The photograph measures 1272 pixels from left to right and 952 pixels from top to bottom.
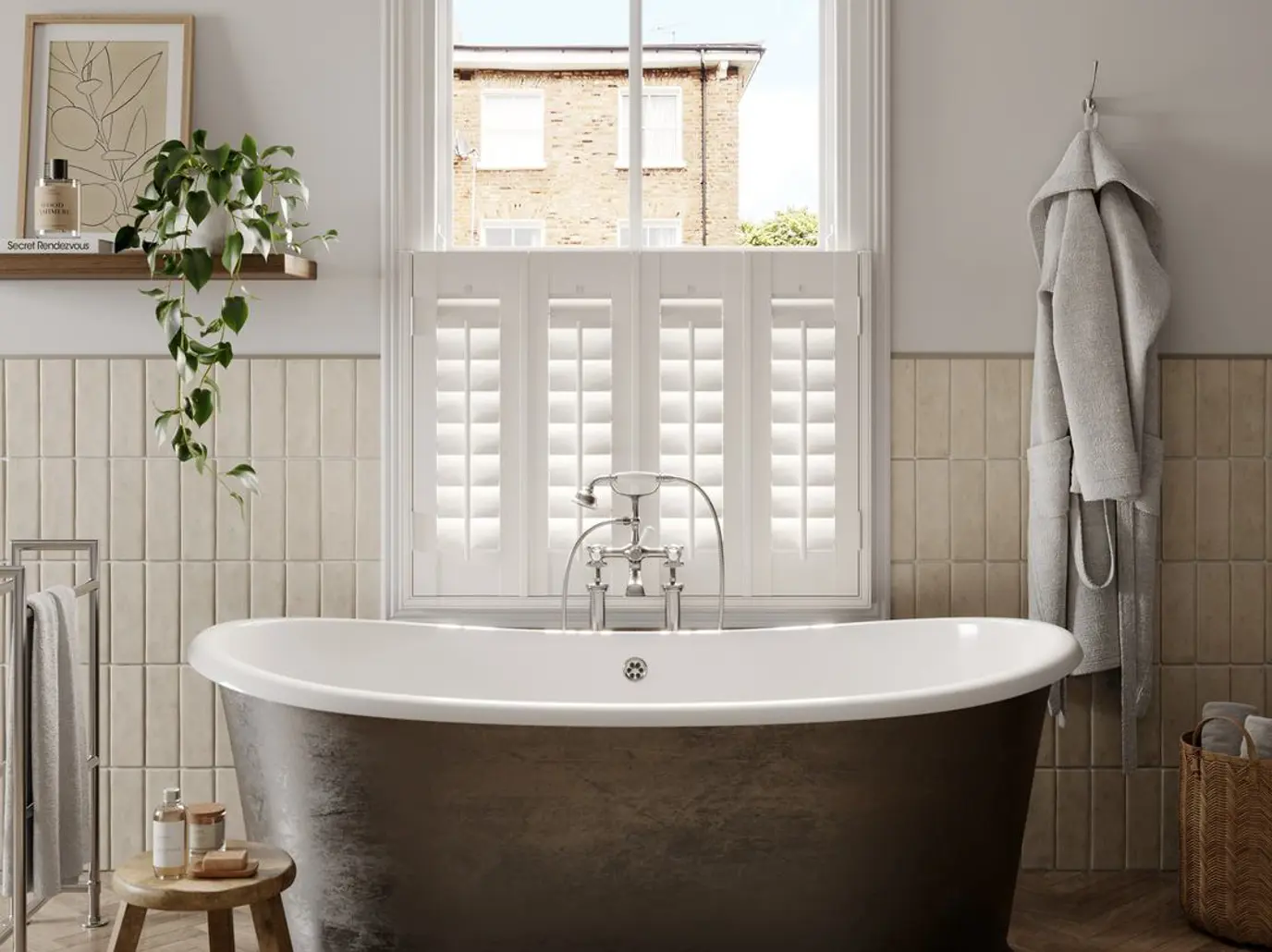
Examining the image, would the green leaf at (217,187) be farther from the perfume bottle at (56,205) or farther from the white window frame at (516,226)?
the white window frame at (516,226)

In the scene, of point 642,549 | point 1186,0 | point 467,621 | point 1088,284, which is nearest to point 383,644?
point 467,621

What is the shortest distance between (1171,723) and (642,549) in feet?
4.61

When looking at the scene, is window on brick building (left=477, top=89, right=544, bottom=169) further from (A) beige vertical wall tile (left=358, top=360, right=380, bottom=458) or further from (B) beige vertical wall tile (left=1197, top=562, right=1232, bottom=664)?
(B) beige vertical wall tile (left=1197, top=562, right=1232, bottom=664)

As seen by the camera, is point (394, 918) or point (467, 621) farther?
point (467, 621)

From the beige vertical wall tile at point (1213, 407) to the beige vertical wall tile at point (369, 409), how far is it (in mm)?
2038

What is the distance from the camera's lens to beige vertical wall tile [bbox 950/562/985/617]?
291 cm

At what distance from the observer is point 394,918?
2096mm

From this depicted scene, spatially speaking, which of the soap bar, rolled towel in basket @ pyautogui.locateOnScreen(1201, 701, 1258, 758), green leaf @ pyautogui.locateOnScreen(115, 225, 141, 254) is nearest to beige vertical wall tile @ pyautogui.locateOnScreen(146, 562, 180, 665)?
green leaf @ pyautogui.locateOnScreen(115, 225, 141, 254)

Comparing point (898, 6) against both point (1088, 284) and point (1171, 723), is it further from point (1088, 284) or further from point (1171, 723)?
point (1171, 723)

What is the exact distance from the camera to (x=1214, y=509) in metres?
2.90

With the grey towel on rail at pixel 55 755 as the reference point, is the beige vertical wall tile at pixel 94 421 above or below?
above

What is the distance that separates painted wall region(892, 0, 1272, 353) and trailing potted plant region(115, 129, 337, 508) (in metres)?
1.49

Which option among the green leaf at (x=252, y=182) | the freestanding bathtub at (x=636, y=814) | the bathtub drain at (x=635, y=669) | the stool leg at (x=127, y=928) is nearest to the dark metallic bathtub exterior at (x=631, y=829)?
the freestanding bathtub at (x=636, y=814)

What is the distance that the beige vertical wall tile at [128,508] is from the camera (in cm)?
288
